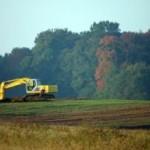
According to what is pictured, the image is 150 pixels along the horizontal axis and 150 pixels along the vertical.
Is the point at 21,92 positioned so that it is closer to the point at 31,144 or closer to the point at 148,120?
the point at 148,120

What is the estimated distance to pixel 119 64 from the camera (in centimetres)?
8956

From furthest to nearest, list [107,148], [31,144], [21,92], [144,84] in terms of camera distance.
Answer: [21,92] → [144,84] → [31,144] → [107,148]

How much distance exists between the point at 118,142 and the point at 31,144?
346 cm

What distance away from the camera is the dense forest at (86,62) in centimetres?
8450

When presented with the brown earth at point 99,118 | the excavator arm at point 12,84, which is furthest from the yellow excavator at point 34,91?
the brown earth at point 99,118

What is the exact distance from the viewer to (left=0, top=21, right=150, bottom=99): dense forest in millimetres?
84500

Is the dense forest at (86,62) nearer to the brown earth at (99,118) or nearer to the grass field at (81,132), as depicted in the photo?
the brown earth at (99,118)

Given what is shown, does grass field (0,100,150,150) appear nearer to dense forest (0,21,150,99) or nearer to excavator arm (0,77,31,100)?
excavator arm (0,77,31,100)

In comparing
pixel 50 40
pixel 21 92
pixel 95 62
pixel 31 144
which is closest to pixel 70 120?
pixel 31 144

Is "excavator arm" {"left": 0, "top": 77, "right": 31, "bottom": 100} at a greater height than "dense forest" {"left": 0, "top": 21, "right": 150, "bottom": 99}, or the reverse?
"dense forest" {"left": 0, "top": 21, "right": 150, "bottom": 99}

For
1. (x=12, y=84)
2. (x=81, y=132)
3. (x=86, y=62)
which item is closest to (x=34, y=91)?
(x=12, y=84)

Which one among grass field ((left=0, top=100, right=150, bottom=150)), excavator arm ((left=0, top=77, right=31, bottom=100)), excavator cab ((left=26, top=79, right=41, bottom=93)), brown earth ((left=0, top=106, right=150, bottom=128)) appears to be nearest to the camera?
grass field ((left=0, top=100, right=150, bottom=150))

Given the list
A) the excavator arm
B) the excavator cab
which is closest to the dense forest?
the excavator cab

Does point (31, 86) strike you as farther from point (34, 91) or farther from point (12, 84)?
point (12, 84)
